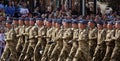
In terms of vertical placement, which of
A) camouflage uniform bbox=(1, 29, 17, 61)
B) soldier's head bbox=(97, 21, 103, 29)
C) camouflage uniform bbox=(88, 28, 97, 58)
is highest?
soldier's head bbox=(97, 21, 103, 29)

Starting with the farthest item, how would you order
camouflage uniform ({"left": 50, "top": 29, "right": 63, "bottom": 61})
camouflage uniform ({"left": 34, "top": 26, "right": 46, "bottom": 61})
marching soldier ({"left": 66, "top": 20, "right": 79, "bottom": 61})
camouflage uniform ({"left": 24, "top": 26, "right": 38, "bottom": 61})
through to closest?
camouflage uniform ({"left": 24, "top": 26, "right": 38, "bottom": 61})
camouflage uniform ({"left": 34, "top": 26, "right": 46, "bottom": 61})
camouflage uniform ({"left": 50, "top": 29, "right": 63, "bottom": 61})
marching soldier ({"left": 66, "top": 20, "right": 79, "bottom": 61})

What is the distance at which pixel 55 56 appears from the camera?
69.4ft

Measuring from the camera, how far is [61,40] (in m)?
20.9

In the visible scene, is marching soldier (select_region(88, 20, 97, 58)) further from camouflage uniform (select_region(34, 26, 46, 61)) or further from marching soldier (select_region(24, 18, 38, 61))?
marching soldier (select_region(24, 18, 38, 61))

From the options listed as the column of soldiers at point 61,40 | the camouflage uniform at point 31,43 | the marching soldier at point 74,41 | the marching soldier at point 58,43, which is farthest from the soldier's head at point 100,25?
the camouflage uniform at point 31,43

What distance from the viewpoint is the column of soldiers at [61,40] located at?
19766mm

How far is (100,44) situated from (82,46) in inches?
25.2

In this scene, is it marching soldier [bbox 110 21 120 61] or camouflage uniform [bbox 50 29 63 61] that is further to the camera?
camouflage uniform [bbox 50 29 63 61]

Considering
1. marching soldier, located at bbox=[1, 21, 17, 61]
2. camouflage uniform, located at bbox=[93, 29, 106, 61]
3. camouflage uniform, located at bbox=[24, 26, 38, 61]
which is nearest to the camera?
camouflage uniform, located at bbox=[93, 29, 106, 61]

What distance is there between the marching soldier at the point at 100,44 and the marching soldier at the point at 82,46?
411 millimetres

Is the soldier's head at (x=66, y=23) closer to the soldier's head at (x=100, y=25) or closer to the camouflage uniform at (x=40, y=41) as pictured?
the soldier's head at (x=100, y=25)

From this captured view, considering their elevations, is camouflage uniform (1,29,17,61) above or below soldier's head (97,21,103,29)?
below

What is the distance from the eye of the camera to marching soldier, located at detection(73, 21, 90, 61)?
1980 cm

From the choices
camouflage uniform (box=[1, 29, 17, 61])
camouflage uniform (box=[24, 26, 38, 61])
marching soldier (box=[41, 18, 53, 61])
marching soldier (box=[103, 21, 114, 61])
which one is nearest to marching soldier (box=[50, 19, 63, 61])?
marching soldier (box=[41, 18, 53, 61])
